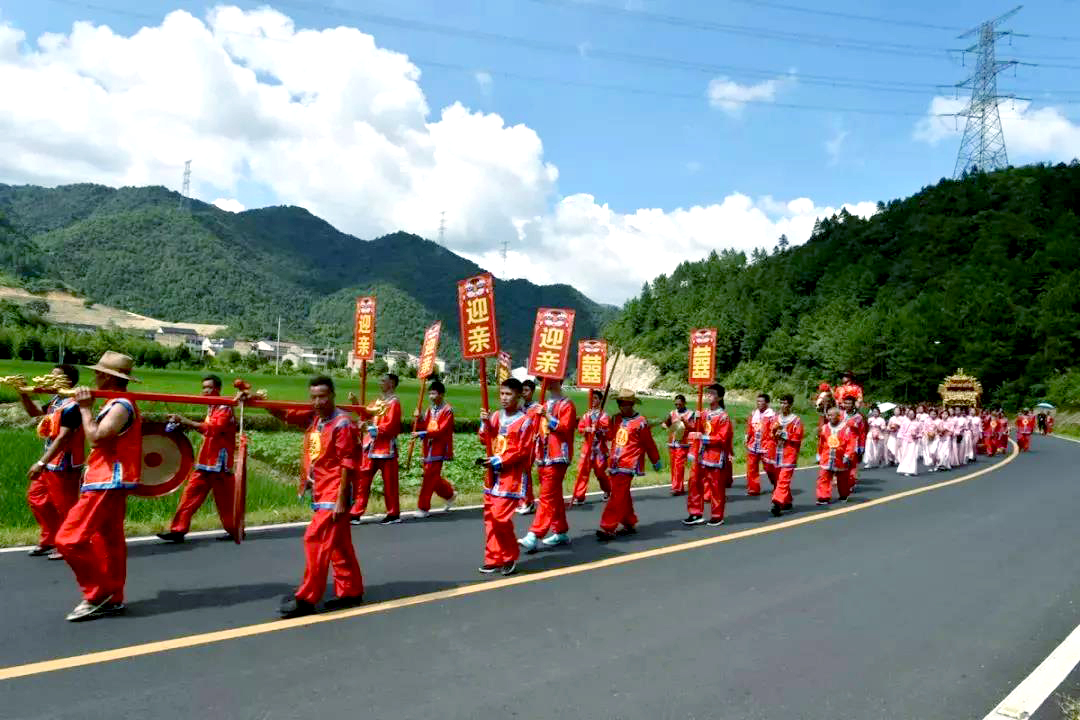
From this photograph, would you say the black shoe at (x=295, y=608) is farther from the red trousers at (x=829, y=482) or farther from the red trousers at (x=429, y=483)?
the red trousers at (x=829, y=482)

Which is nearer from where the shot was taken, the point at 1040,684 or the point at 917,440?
the point at 1040,684

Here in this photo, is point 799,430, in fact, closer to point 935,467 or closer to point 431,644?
point 431,644

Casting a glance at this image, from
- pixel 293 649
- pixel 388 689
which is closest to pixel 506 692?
pixel 388 689

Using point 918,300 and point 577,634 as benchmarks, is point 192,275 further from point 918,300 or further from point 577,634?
point 577,634

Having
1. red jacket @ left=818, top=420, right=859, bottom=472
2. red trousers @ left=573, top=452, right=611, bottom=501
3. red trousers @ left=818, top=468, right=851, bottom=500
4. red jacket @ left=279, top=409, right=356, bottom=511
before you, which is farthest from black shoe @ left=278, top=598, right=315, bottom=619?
red jacket @ left=818, top=420, right=859, bottom=472

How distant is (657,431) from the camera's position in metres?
31.4

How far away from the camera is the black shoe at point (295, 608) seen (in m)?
5.36

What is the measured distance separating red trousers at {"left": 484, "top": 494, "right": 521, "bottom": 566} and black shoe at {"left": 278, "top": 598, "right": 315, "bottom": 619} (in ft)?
6.25

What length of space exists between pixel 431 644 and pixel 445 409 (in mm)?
5801

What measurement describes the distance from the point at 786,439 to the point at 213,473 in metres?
8.41

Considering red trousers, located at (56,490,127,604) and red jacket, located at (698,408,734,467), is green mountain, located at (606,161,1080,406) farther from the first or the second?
red trousers, located at (56,490,127,604)

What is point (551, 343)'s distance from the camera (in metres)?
10.2

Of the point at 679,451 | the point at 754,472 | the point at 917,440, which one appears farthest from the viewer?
the point at 917,440

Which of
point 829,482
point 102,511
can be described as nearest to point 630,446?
point 829,482
